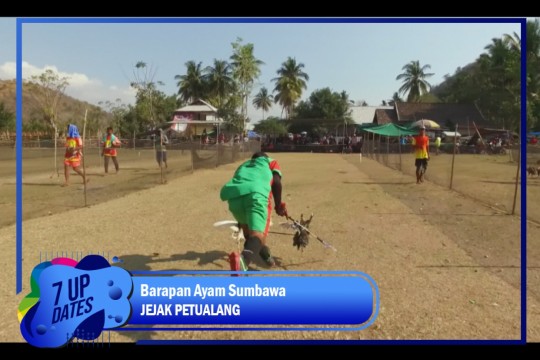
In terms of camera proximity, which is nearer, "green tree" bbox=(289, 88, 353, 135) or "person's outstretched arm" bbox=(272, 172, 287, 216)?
"person's outstretched arm" bbox=(272, 172, 287, 216)

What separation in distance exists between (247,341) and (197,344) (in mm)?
324

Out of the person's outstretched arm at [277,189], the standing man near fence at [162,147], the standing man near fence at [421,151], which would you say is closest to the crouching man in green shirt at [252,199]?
the person's outstretched arm at [277,189]

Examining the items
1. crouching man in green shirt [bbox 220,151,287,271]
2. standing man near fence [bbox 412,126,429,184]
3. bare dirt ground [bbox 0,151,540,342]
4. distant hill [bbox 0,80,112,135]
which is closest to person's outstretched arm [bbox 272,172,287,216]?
crouching man in green shirt [bbox 220,151,287,271]

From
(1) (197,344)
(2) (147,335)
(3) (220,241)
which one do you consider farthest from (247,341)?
(3) (220,241)

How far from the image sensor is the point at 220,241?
5.55 metres

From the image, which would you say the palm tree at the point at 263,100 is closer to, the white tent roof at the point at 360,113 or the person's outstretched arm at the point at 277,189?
the person's outstretched arm at the point at 277,189

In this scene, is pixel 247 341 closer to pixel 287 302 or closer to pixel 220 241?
pixel 287 302

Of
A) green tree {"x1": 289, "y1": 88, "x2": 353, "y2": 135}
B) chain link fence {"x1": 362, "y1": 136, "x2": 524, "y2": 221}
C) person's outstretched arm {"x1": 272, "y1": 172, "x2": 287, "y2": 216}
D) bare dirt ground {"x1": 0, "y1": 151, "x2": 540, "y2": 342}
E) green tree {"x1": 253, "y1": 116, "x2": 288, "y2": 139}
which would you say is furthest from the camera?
chain link fence {"x1": 362, "y1": 136, "x2": 524, "y2": 221}

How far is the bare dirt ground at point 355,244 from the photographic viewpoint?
10.2ft

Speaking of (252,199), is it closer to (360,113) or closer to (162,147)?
(162,147)

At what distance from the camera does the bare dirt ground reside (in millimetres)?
3096

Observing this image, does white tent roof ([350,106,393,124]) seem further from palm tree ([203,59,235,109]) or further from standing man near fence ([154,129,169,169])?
palm tree ([203,59,235,109])

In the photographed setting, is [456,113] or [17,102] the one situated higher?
[456,113]

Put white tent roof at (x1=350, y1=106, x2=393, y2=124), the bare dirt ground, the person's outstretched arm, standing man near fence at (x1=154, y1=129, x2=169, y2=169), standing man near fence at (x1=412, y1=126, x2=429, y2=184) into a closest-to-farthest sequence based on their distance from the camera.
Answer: the bare dirt ground
the person's outstretched arm
standing man near fence at (x1=412, y1=126, x2=429, y2=184)
standing man near fence at (x1=154, y1=129, x2=169, y2=169)
white tent roof at (x1=350, y1=106, x2=393, y2=124)
